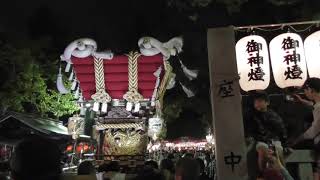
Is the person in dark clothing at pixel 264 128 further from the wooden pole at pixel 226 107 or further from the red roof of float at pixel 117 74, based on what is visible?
the red roof of float at pixel 117 74

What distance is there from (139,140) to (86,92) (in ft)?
10.9

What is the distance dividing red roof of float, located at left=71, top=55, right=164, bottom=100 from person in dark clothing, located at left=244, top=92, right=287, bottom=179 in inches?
391

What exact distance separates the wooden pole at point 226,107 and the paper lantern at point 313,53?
6.17 feet

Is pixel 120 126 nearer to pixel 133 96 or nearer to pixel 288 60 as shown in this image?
pixel 133 96

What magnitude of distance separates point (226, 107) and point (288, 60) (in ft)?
6.66

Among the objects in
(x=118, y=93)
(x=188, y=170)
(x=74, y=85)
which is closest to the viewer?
(x=188, y=170)

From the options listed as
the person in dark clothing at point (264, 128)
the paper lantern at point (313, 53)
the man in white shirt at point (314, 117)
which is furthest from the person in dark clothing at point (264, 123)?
the paper lantern at point (313, 53)

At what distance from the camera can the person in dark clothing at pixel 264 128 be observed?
714cm

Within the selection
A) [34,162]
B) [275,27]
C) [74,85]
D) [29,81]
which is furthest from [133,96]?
[34,162]

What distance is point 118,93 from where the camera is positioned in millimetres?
17594

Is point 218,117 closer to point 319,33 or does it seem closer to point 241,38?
point 241,38

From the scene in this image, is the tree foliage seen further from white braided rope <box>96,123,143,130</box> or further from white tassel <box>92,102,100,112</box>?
white braided rope <box>96,123,143,130</box>

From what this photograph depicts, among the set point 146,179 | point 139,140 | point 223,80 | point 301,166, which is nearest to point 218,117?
point 223,80

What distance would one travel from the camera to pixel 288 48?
336 inches
